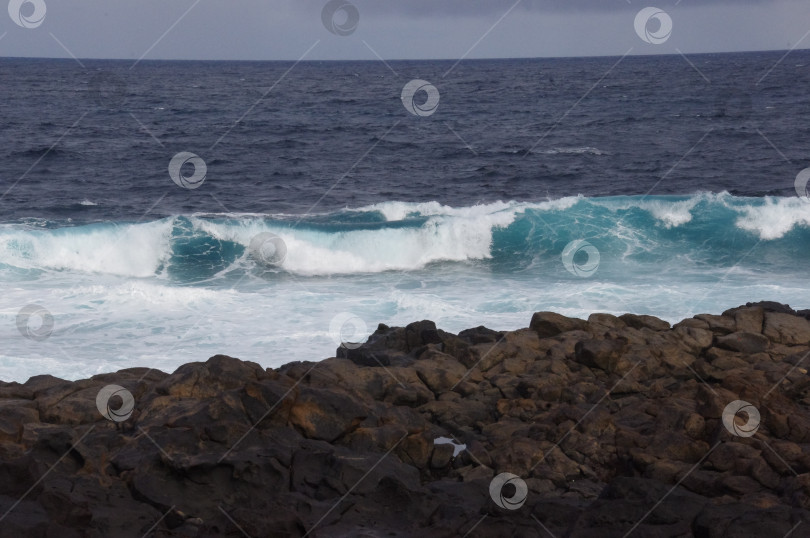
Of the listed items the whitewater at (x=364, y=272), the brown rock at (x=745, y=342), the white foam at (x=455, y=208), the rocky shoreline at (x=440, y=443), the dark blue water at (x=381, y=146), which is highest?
the dark blue water at (x=381, y=146)

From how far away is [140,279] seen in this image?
21.6 meters

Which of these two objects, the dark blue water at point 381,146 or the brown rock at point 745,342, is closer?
the brown rock at point 745,342

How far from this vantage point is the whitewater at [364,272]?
51.7 ft

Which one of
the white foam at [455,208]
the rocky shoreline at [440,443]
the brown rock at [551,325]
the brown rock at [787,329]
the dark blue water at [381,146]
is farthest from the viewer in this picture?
the dark blue water at [381,146]

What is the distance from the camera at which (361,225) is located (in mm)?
24938

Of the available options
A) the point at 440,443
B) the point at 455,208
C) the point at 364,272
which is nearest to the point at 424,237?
the point at 364,272

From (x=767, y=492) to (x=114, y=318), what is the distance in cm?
1259

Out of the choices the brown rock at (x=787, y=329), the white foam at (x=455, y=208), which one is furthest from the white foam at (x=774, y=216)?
the brown rock at (x=787, y=329)

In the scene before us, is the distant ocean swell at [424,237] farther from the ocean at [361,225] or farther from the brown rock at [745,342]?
the brown rock at [745,342]

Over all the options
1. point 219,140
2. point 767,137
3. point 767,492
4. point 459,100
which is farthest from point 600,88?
point 767,492

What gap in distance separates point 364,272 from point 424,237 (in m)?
2.70

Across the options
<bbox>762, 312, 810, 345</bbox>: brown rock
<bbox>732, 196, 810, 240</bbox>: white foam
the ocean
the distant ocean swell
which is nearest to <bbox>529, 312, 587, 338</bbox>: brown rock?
<bbox>762, 312, 810, 345</bbox>: brown rock

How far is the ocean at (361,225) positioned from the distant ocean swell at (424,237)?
0.08m

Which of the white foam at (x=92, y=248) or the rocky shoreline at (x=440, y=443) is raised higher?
the white foam at (x=92, y=248)
